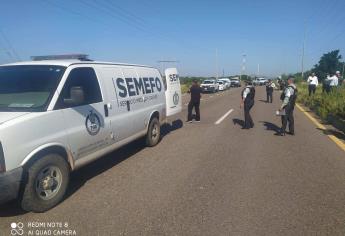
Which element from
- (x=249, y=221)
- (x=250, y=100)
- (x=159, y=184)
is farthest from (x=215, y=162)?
(x=250, y=100)

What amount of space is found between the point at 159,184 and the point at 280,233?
7.56 feet

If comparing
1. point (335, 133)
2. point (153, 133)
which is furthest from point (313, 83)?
point (153, 133)

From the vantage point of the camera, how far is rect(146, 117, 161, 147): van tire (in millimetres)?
8609

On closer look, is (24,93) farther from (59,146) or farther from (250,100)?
(250,100)

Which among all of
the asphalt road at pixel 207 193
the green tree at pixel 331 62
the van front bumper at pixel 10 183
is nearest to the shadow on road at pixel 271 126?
the asphalt road at pixel 207 193

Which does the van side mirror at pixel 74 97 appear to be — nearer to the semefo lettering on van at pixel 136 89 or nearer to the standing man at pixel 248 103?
the semefo lettering on van at pixel 136 89

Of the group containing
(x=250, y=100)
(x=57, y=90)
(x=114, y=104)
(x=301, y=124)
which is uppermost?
(x=57, y=90)

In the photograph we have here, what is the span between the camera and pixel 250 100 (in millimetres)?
12094

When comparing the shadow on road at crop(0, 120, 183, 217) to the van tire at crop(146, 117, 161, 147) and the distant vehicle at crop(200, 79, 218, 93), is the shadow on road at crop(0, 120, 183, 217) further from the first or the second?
the distant vehicle at crop(200, 79, 218, 93)

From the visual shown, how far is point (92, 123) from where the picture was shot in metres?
5.79

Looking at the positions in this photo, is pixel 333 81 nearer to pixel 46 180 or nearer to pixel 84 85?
pixel 84 85

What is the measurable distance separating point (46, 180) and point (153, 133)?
14.2 feet

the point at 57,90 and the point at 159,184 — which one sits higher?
the point at 57,90

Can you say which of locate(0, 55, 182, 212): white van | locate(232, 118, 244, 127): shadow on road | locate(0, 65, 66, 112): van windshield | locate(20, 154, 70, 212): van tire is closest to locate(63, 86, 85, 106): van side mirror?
locate(0, 55, 182, 212): white van
